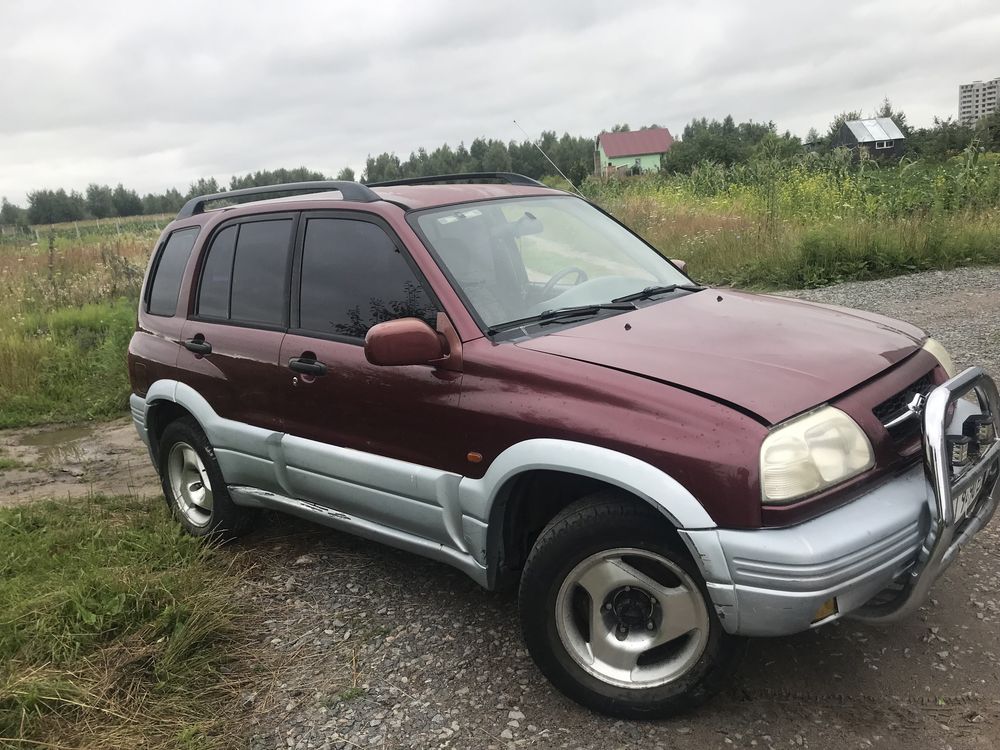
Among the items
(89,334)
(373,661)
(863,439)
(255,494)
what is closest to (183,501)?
(255,494)

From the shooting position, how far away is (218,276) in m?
4.16

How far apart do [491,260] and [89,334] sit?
27.3 feet

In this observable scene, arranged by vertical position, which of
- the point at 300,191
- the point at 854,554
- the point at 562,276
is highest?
the point at 300,191

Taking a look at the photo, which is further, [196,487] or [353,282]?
[196,487]

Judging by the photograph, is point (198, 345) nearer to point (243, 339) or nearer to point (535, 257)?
point (243, 339)

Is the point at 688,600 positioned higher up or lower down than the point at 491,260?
lower down

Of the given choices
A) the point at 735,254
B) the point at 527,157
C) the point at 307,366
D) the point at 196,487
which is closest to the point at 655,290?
the point at 307,366

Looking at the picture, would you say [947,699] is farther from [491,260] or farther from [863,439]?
Result: [491,260]

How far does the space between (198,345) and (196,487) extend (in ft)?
2.95

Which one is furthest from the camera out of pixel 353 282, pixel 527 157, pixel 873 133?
pixel 873 133

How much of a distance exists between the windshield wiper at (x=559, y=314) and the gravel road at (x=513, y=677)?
129cm

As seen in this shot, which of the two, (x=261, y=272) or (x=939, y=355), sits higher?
(x=261, y=272)

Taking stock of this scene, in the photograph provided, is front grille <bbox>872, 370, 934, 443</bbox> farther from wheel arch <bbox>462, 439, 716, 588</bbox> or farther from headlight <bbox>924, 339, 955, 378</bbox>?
wheel arch <bbox>462, 439, 716, 588</bbox>

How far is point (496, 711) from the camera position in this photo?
2.76 meters
